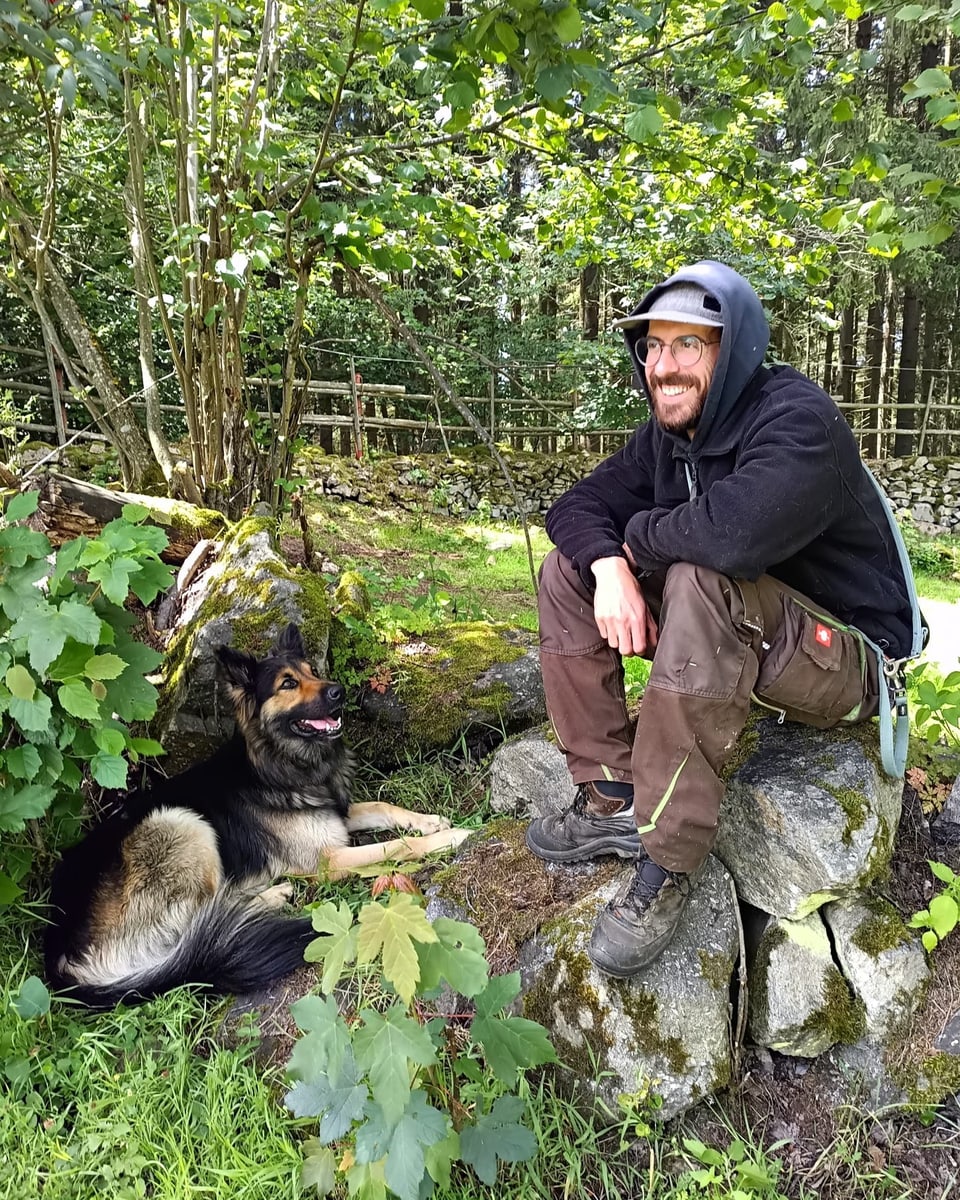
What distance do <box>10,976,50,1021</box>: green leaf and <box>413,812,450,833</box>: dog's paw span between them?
1405 millimetres

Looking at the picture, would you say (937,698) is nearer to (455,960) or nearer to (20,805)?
(455,960)

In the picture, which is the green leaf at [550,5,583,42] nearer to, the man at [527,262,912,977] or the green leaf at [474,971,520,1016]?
the man at [527,262,912,977]

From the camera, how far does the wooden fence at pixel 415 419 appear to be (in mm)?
10133

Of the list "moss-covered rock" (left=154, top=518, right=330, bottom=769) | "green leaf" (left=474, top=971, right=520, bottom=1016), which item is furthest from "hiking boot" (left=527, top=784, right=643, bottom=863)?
"moss-covered rock" (left=154, top=518, right=330, bottom=769)

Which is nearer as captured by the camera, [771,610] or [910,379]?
[771,610]

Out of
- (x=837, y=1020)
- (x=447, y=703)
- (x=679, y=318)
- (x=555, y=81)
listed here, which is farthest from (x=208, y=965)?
(x=555, y=81)

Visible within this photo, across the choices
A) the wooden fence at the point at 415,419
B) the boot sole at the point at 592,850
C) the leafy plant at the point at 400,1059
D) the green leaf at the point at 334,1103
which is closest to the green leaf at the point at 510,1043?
the leafy plant at the point at 400,1059

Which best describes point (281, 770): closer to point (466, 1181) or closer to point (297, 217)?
point (466, 1181)

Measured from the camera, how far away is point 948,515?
12.8 meters

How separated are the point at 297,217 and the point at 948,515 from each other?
1326 centimetres

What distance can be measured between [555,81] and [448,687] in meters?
2.42

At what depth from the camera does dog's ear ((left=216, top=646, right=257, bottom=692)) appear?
9.07ft

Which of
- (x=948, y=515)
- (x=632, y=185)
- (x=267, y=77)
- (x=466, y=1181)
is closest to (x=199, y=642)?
(x=466, y=1181)

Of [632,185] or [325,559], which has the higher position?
[632,185]
